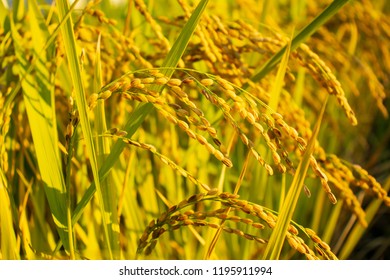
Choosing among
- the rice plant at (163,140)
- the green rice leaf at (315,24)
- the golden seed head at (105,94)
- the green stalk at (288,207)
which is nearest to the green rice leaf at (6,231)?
the rice plant at (163,140)

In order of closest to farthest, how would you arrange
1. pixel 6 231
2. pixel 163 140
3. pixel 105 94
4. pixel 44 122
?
pixel 105 94, pixel 6 231, pixel 44 122, pixel 163 140

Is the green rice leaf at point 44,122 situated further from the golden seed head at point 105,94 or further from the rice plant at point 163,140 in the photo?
the golden seed head at point 105,94

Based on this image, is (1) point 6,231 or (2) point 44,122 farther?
(2) point 44,122

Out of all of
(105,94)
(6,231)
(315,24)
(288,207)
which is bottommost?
(6,231)

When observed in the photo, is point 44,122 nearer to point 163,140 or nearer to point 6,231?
point 6,231

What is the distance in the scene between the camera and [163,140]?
179 cm

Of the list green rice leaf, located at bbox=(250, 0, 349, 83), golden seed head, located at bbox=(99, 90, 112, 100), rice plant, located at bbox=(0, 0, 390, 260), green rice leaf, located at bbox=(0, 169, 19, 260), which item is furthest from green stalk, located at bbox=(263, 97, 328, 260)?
green rice leaf, located at bbox=(0, 169, 19, 260)

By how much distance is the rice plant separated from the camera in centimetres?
100

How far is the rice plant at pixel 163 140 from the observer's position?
1000mm

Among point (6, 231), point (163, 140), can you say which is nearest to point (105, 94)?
point (6, 231)

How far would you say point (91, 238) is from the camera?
1.45 m

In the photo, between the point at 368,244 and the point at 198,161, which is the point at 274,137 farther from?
the point at 368,244
